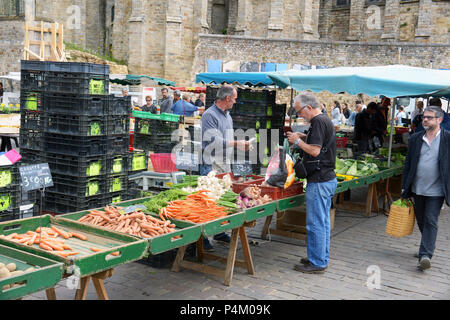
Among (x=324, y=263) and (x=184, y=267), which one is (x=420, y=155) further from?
(x=184, y=267)

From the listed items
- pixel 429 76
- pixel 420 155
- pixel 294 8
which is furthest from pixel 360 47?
pixel 420 155

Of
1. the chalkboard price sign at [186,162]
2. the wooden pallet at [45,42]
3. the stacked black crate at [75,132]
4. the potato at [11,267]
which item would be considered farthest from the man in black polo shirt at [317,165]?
the wooden pallet at [45,42]

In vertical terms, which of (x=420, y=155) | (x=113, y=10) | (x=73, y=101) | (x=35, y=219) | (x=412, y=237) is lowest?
(x=412, y=237)

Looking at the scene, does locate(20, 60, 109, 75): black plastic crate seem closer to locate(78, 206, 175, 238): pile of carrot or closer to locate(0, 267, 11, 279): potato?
locate(78, 206, 175, 238): pile of carrot

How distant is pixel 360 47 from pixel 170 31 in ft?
38.2

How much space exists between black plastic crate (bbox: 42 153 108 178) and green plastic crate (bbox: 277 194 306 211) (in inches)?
92.9

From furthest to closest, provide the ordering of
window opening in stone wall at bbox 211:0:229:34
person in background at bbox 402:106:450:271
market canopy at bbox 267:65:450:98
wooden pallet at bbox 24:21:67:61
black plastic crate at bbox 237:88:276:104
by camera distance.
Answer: window opening in stone wall at bbox 211:0:229:34
black plastic crate at bbox 237:88:276:104
wooden pallet at bbox 24:21:67:61
market canopy at bbox 267:65:450:98
person in background at bbox 402:106:450:271

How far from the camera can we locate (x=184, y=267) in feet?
18.5

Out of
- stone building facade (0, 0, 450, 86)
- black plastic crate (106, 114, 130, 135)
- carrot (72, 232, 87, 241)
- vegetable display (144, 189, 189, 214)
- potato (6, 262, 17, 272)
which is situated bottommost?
carrot (72, 232, 87, 241)

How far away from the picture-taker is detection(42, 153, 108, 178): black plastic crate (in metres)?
6.19

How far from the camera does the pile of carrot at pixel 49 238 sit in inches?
145

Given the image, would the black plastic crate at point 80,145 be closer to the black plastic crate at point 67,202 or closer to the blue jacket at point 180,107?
the black plastic crate at point 67,202

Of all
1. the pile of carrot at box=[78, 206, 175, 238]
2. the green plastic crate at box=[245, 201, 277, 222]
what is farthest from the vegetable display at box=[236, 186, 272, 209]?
the pile of carrot at box=[78, 206, 175, 238]

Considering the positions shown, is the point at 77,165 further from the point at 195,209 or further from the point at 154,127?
the point at 154,127
